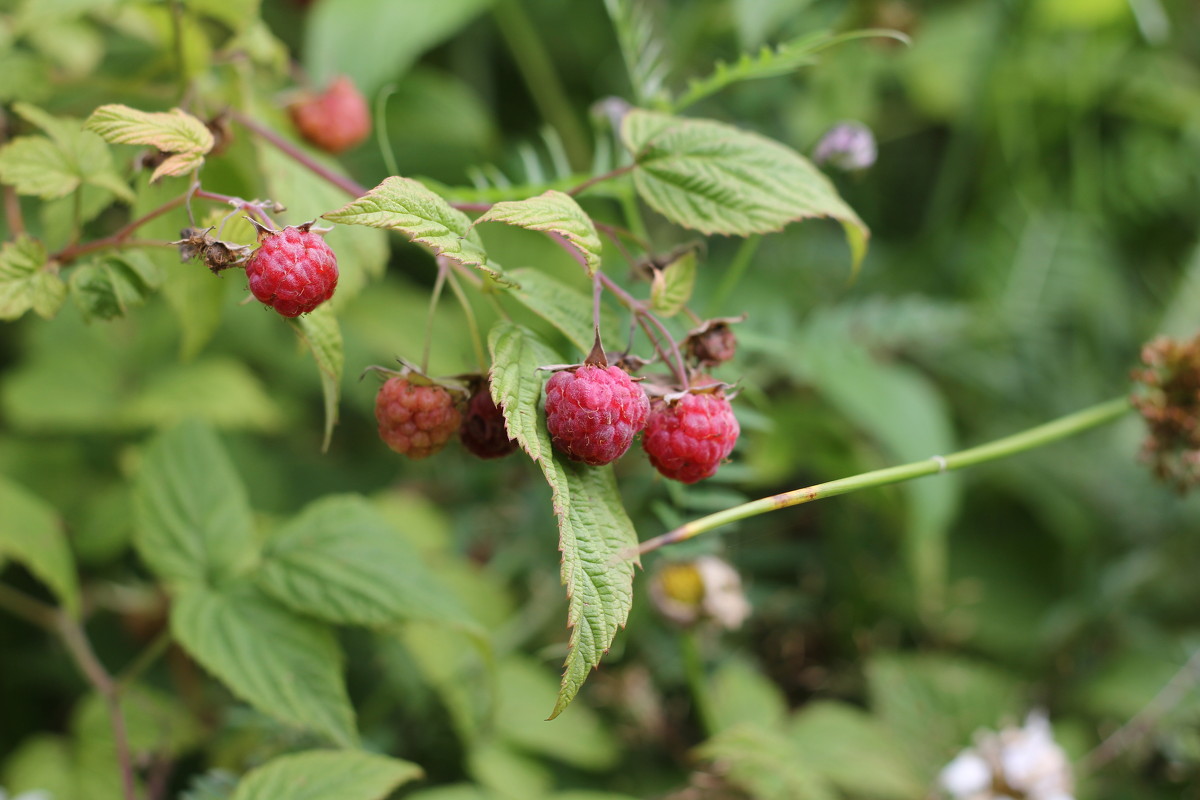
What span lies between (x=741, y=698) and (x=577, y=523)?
31.0 inches

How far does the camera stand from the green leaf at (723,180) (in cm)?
77

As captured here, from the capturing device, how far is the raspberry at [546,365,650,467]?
61 centimetres

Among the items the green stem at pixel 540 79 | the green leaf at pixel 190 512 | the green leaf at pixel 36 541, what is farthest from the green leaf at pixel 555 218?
the green stem at pixel 540 79

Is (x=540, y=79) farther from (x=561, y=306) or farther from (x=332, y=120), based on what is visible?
(x=561, y=306)

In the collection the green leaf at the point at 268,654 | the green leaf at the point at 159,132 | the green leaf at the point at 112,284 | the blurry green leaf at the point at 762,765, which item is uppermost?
the green leaf at the point at 159,132

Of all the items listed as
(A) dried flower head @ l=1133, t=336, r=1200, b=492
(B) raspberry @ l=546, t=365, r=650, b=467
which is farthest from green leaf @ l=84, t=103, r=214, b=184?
(A) dried flower head @ l=1133, t=336, r=1200, b=492

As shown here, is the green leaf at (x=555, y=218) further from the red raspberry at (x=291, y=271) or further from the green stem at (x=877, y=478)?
the green stem at (x=877, y=478)

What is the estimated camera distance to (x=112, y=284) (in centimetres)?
75

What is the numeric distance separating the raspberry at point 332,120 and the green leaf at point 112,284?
38 cm

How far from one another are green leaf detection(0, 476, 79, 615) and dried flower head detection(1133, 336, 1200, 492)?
4.07 ft

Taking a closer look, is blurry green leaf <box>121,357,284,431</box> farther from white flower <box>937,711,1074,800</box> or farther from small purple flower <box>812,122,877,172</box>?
white flower <box>937,711,1074,800</box>

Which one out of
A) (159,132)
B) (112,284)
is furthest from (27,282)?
(159,132)

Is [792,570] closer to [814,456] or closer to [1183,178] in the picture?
[814,456]

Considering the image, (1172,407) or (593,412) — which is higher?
(593,412)
